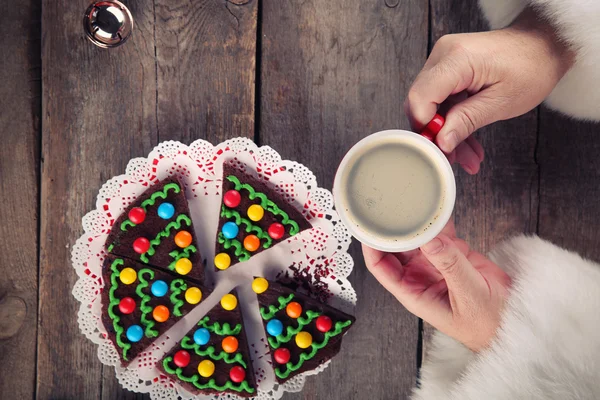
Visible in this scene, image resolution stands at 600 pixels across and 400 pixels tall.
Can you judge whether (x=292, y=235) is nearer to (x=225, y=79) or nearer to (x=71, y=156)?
(x=225, y=79)

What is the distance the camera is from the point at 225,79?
988 millimetres

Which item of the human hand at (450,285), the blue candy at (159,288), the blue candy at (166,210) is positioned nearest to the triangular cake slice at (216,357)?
the blue candy at (159,288)

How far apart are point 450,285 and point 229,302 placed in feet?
1.44

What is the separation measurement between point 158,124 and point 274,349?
539 millimetres

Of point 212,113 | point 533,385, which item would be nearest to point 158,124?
point 212,113

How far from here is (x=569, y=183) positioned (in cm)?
102

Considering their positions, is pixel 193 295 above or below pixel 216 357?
above

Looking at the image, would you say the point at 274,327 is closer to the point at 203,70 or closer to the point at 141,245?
the point at 141,245

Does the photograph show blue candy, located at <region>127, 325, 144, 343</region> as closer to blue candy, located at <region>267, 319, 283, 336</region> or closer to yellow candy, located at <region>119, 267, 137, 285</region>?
yellow candy, located at <region>119, 267, 137, 285</region>

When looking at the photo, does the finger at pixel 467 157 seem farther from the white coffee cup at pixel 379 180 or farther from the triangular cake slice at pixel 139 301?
the triangular cake slice at pixel 139 301

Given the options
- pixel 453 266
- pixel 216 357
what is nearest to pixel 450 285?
pixel 453 266

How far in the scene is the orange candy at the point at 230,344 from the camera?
94 cm

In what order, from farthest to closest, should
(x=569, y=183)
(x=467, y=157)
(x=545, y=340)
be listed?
(x=569, y=183) → (x=467, y=157) → (x=545, y=340)

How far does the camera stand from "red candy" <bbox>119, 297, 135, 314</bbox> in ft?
3.06
